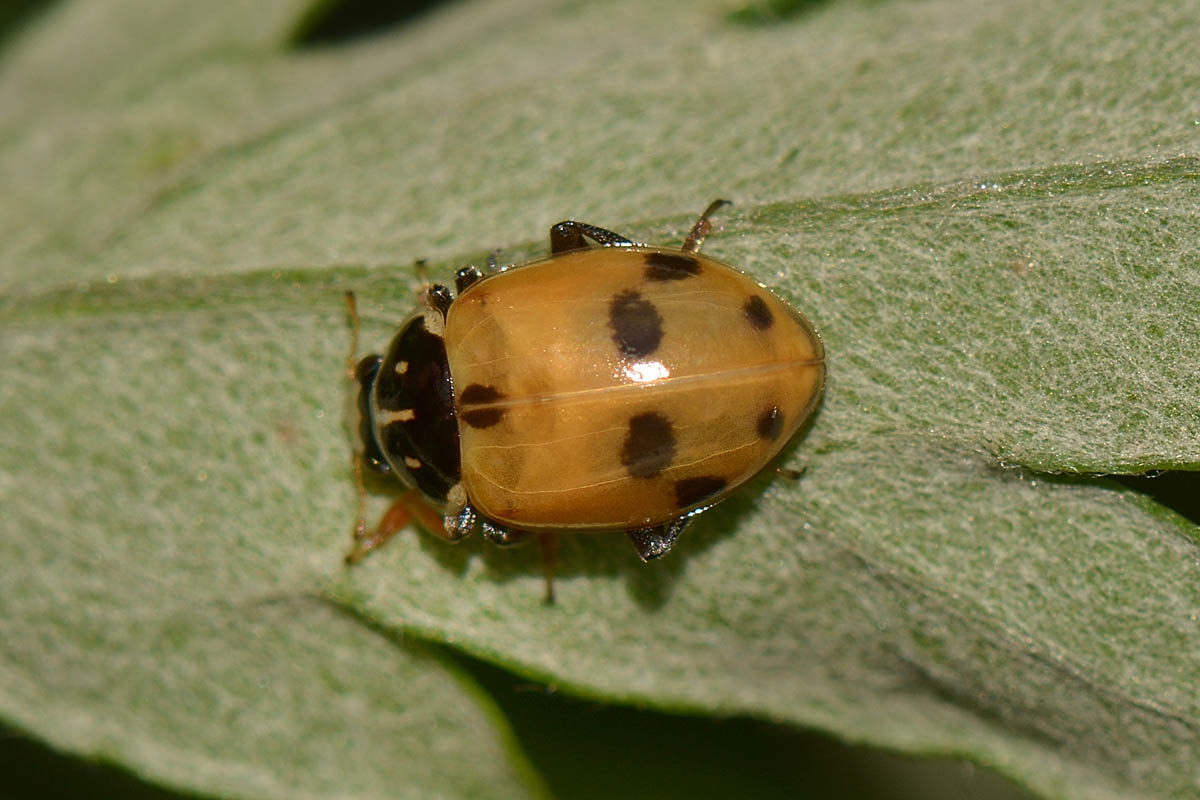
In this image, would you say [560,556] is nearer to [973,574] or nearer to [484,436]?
[484,436]

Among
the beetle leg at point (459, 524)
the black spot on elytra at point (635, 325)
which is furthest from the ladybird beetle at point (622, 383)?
the beetle leg at point (459, 524)

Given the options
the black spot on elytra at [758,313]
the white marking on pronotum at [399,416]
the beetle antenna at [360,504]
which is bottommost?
the beetle antenna at [360,504]

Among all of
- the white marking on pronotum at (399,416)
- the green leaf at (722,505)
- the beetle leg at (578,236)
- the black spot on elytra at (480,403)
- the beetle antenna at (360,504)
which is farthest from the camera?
the beetle antenna at (360,504)

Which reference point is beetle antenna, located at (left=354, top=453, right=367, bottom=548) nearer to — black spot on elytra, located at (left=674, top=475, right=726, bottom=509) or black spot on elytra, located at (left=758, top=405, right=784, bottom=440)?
black spot on elytra, located at (left=674, top=475, right=726, bottom=509)

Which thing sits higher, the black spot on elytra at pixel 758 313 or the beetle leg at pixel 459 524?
the black spot on elytra at pixel 758 313

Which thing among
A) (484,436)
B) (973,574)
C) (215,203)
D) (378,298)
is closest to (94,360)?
(215,203)

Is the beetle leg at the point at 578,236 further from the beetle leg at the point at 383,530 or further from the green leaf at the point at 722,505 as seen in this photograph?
the beetle leg at the point at 383,530

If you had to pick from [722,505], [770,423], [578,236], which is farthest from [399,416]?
[770,423]

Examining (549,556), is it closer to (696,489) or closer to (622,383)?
(696,489)
